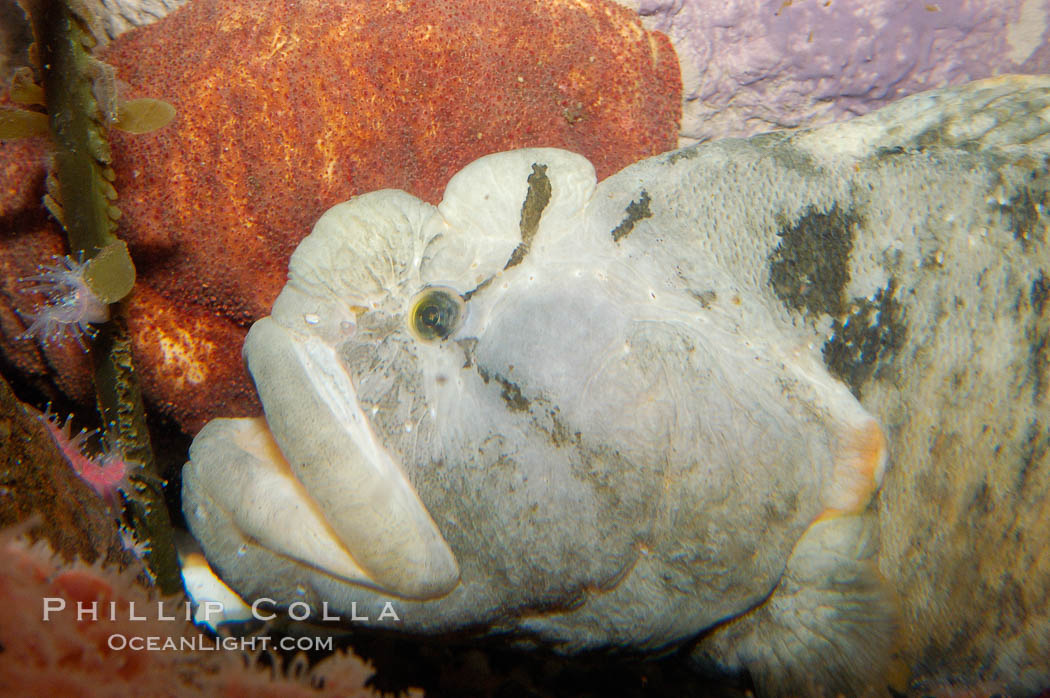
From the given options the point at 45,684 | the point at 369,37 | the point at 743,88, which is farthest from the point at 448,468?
the point at 743,88

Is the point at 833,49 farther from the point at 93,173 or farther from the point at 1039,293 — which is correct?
the point at 93,173

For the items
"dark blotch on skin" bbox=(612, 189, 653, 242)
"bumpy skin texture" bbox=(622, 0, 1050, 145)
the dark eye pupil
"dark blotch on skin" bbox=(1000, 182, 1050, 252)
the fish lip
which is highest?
"bumpy skin texture" bbox=(622, 0, 1050, 145)

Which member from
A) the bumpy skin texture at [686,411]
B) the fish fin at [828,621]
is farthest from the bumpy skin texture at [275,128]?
the fish fin at [828,621]

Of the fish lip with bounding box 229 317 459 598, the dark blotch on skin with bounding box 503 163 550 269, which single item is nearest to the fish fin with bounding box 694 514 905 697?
the fish lip with bounding box 229 317 459 598

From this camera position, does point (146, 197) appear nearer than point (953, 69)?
Yes

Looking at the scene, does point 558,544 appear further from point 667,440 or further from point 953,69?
point 953,69

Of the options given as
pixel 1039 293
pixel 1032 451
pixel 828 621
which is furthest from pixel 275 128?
pixel 1032 451

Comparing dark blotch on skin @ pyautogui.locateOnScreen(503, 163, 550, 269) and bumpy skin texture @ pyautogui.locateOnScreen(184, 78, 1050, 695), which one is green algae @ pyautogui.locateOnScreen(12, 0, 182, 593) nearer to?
bumpy skin texture @ pyautogui.locateOnScreen(184, 78, 1050, 695)
